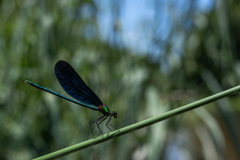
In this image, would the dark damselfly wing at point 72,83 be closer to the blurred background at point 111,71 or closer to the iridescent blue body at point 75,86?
the iridescent blue body at point 75,86

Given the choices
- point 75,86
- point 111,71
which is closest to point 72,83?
point 75,86

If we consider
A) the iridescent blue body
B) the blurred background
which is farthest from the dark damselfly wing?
the blurred background

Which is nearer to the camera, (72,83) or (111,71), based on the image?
(72,83)

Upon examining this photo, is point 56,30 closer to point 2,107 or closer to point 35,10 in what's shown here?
point 35,10

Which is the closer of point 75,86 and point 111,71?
point 75,86

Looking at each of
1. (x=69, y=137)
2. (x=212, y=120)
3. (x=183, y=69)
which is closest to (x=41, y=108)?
(x=69, y=137)

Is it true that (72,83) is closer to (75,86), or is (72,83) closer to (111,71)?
(75,86)
